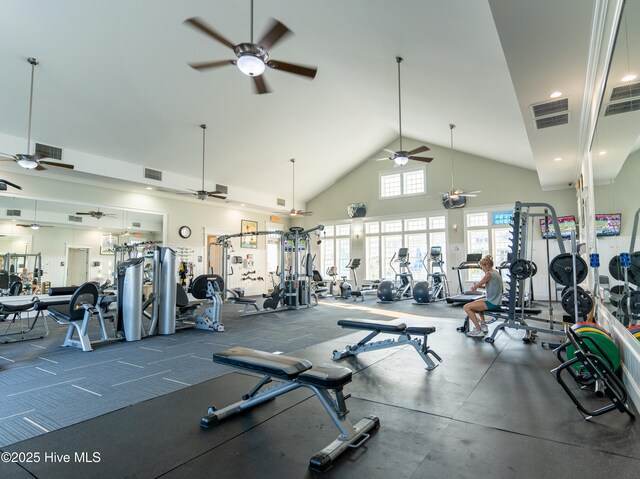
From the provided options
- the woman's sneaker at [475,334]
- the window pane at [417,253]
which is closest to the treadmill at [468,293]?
the window pane at [417,253]

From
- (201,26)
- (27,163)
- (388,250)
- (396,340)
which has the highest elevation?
(201,26)

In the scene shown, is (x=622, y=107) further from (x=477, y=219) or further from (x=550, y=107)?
(x=477, y=219)

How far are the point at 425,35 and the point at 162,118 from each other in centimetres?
538

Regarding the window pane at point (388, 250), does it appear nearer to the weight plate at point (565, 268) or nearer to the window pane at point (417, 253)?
the window pane at point (417, 253)

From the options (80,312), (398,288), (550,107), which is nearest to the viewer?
(80,312)

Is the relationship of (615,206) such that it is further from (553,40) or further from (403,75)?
(403,75)

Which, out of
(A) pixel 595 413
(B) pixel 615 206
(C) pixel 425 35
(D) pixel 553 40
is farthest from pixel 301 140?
(A) pixel 595 413

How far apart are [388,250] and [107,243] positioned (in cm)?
854

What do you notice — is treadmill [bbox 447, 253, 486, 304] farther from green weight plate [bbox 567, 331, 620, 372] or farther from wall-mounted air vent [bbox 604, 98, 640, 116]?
wall-mounted air vent [bbox 604, 98, 640, 116]

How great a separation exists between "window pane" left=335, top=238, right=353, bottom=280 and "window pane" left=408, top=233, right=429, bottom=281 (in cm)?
244

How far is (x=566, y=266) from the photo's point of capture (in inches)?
169

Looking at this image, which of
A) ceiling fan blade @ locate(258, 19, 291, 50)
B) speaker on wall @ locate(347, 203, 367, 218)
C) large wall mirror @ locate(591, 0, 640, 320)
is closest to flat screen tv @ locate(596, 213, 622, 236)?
large wall mirror @ locate(591, 0, 640, 320)

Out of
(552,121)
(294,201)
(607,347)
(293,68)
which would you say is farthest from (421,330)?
(294,201)

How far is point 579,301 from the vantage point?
4219mm
